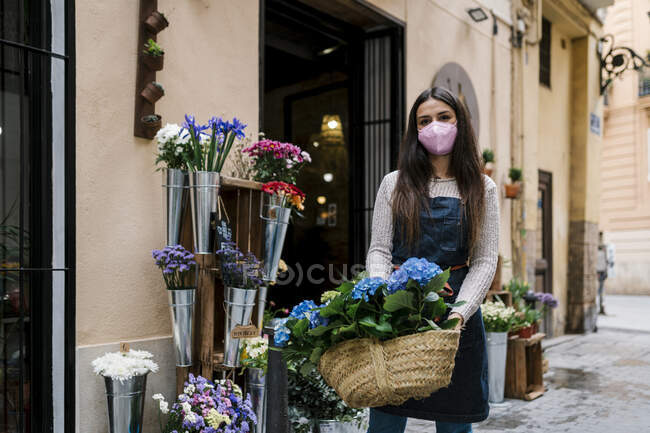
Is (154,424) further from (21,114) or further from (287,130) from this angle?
(287,130)

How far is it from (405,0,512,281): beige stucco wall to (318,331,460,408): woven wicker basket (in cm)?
458

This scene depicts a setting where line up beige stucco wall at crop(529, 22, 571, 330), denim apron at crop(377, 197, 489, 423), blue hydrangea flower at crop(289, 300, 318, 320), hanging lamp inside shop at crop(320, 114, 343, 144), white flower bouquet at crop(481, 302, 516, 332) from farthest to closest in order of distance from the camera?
beige stucco wall at crop(529, 22, 571, 330), hanging lamp inside shop at crop(320, 114, 343, 144), white flower bouquet at crop(481, 302, 516, 332), denim apron at crop(377, 197, 489, 423), blue hydrangea flower at crop(289, 300, 318, 320)

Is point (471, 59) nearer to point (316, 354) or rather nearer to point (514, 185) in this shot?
point (514, 185)

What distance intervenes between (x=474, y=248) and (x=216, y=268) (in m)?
1.67

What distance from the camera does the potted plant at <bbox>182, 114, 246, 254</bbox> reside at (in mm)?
3266

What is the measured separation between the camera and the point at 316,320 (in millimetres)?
1865

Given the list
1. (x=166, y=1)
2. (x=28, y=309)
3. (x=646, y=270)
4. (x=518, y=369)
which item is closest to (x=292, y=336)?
(x=28, y=309)

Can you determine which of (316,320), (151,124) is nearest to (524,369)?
(151,124)

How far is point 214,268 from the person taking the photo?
3.38 meters

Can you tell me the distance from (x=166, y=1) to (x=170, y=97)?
61 cm

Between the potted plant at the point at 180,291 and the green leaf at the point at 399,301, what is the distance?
1.71 metres

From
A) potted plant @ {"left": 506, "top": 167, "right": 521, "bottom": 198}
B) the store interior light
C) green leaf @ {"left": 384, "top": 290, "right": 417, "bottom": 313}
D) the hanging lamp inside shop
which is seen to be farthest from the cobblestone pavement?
the store interior light

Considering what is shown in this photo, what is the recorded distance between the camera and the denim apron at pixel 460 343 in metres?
2.13

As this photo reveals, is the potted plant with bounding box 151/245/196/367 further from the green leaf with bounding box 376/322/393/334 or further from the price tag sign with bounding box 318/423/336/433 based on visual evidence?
the green leaf with bounding box 376/322/393/334
